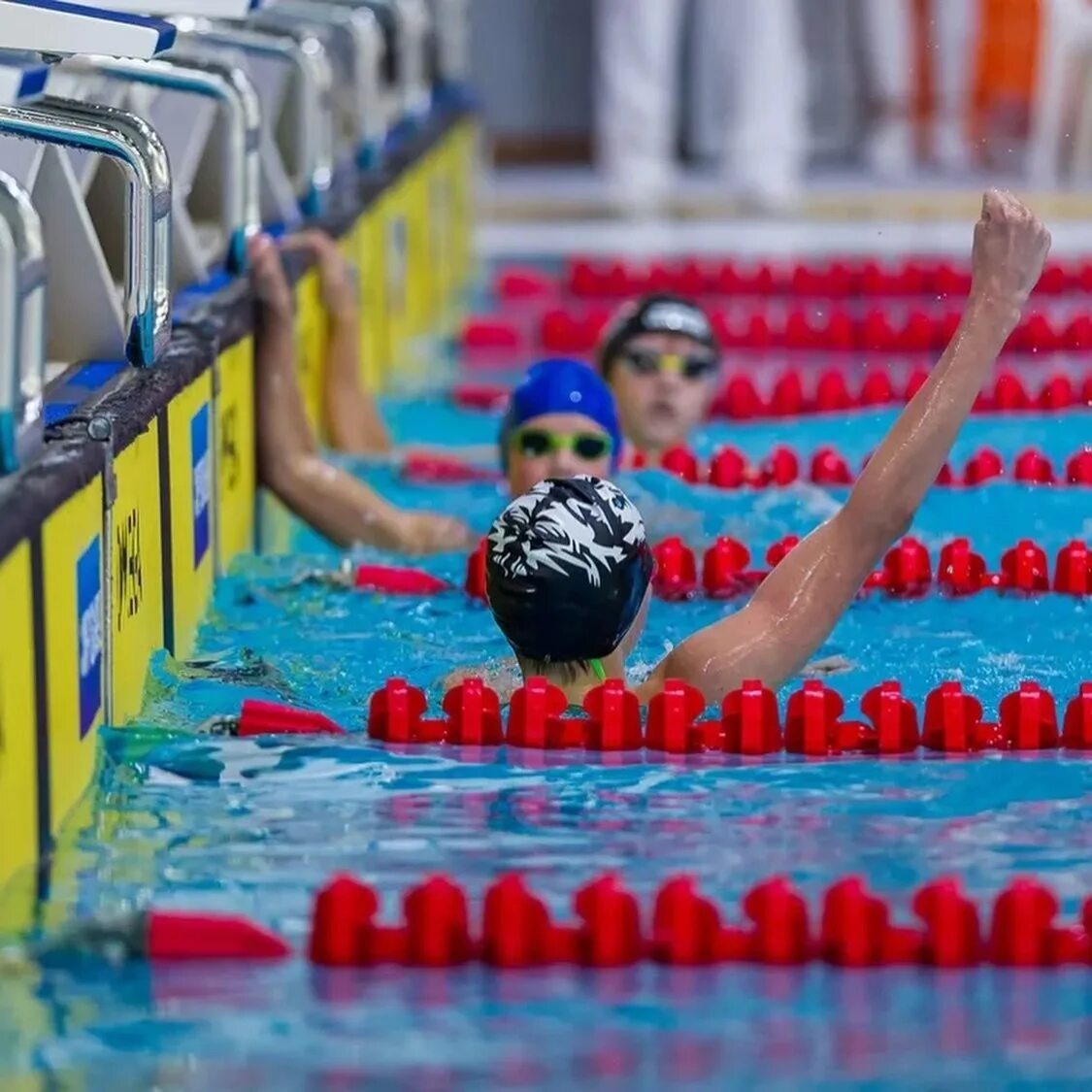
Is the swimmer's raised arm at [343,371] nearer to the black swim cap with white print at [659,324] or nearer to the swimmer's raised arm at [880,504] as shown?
the black swim cap with white print at [659,324]

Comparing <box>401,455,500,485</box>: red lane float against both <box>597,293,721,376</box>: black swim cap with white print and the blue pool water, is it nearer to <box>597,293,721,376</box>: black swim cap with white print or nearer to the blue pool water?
<box>597,293,721,376</box>: black swim cap with white print

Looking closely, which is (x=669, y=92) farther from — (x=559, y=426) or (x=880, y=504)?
(x=880, y=504)

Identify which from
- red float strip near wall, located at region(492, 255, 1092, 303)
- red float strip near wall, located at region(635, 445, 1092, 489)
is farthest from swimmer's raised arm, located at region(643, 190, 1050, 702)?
red float strip near wall, located at region(492, 255, 1092, 303)

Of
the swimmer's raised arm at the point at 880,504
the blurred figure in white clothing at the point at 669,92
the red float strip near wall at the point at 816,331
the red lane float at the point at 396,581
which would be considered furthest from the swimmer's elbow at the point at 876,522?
the blurred figure in white clothing at the point at 669,92

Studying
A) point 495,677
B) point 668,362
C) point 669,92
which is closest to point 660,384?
point 668,362

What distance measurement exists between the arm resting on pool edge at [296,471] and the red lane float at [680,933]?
5.88 ft

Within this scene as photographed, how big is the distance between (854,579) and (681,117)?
791 cm

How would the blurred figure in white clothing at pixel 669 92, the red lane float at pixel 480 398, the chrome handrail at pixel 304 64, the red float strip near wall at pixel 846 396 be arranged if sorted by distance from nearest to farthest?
1. the chrome handrail at pixel 304 64
2. the red float strip near wall at pixel 846 396
3. the red lane float at pixel 480 398
4. the blurred figure in white clothing at pixel 669 92

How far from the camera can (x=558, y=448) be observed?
3.84m

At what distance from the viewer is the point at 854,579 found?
299 cm

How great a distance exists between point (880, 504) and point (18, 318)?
103 centimetres

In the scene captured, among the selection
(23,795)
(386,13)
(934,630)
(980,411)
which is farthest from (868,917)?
(386,13)

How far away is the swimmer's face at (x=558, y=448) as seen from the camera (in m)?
3.84

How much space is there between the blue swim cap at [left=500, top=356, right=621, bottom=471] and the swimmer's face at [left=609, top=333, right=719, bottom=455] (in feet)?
2.68
